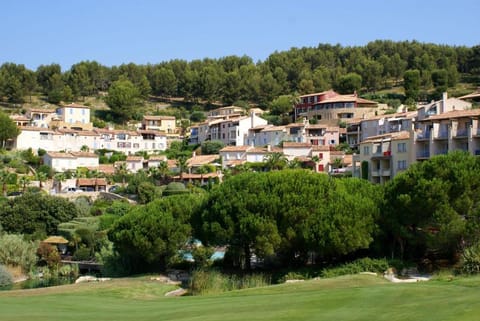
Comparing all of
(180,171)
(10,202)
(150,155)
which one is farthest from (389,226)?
(150,155)

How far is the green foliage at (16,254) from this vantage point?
53.2m

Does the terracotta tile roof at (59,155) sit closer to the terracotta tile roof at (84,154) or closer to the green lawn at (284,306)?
the terracotta tile roof at (84,154)

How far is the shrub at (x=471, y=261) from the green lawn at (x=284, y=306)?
732cm

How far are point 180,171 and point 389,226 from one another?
190 ft

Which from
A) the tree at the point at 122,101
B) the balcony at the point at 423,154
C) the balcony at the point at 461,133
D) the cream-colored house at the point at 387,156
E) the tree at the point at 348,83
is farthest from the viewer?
the tree at the point at 348,83

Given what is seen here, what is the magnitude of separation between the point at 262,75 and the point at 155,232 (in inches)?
4528

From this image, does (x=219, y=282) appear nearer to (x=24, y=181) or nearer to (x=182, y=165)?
(x=24, y=181)

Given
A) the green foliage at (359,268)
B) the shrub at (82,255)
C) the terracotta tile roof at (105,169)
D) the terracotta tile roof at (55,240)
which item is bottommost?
the shrub at (82,255)

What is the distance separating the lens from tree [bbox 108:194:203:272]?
4400 cm

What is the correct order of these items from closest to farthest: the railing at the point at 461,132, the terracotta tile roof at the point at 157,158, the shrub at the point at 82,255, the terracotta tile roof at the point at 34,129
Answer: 1. the shrub at the point at 82,255
2. the railing at the point at 461,132
3. the terracotta tile roof at the point at 157,158
4. the terracotta tile roof at the point at 34,129

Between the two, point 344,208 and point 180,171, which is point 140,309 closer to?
point 344,208

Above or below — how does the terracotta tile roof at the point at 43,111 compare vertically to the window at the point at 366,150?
above

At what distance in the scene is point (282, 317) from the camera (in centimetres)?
1962

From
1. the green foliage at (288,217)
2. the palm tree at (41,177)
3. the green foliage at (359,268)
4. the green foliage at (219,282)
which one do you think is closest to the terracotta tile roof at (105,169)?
the palm tree at (41,177)
